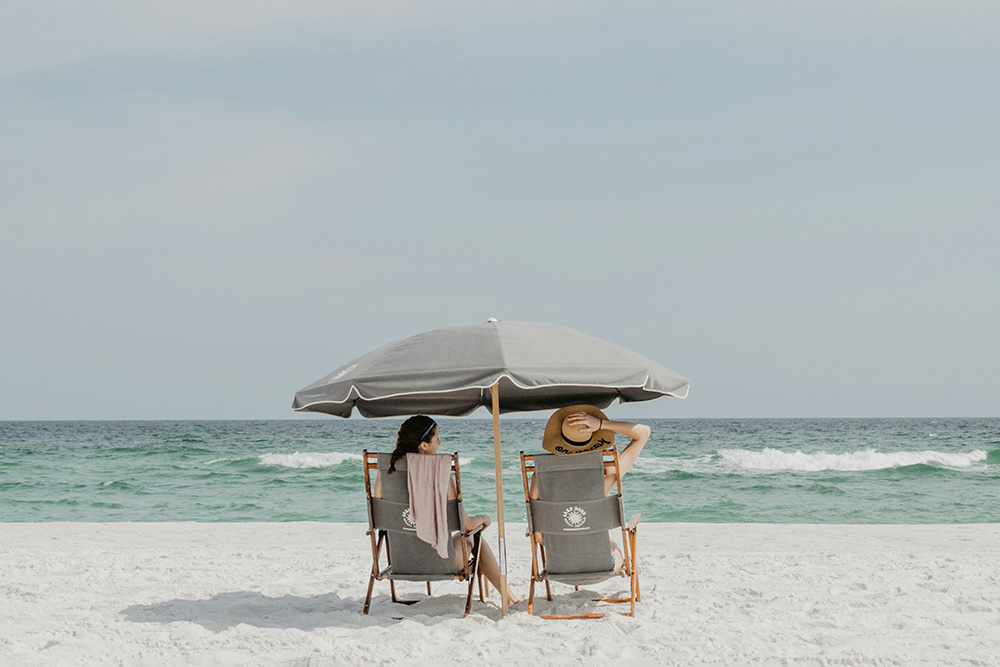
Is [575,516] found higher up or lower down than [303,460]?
higher up

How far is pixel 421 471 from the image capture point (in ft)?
15.2

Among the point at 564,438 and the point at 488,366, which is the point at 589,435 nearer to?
the point at 564,438

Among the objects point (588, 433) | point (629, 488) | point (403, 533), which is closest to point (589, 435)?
point (588, 433)

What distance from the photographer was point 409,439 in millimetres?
4727

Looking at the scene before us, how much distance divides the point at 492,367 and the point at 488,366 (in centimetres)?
2

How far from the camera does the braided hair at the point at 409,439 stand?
4.70m

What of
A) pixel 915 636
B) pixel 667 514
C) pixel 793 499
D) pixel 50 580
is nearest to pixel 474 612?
pixel 915 636

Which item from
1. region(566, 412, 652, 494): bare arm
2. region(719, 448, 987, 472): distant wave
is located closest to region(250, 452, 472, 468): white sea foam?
region(719, 448, 987, 472): distant wave

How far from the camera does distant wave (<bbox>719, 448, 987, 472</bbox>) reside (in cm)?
2320

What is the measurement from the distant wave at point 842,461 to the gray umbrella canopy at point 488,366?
18999 millimetres

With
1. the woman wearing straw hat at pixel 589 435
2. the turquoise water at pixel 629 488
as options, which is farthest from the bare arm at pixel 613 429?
the turquoise water at pixel 629 488

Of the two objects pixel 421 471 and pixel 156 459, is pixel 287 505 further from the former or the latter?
pixel 156 459

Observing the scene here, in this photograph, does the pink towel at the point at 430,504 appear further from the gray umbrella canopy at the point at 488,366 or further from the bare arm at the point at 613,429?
the bare arm at the point at 613,429

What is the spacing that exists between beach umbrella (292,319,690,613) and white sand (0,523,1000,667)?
68cm
